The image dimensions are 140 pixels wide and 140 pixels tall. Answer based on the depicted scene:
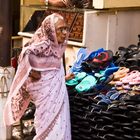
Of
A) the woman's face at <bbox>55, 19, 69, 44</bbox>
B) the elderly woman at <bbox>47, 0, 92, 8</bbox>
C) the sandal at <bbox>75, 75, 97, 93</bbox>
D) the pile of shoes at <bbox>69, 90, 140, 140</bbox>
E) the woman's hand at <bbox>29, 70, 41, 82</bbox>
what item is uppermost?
the elderly woman at <bbox>47, 0, 92, 8</bbox>

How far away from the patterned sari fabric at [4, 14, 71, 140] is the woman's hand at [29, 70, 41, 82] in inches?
0.7

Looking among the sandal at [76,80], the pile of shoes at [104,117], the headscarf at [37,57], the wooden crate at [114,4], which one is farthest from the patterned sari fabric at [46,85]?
the wooden crate at [114,4]

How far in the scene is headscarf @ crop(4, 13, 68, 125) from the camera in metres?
2.72

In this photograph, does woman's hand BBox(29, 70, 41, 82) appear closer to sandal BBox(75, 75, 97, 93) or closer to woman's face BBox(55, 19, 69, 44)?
woman's face BBox(55, 19, 69, 44)

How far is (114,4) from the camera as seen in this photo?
4.12 m

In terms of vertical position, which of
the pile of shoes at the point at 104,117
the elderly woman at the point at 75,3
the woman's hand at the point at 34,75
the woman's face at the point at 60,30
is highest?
the elderly woman at the point at 75,3

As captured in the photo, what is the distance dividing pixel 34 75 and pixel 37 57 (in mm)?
118

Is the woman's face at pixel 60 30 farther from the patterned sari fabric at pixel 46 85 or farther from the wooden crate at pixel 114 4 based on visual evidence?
the wooden crate at pixel 114 4

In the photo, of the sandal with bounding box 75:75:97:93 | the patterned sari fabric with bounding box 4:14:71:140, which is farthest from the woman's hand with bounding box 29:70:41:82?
the sandal with bounding box 75:75:97:93

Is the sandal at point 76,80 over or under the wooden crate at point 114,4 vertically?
under

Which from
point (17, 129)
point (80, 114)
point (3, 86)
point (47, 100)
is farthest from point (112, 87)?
point (17, 129)

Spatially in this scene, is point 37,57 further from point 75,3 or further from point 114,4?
point 114,4

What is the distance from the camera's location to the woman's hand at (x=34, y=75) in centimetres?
272

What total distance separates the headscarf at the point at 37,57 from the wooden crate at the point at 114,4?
1.32m
